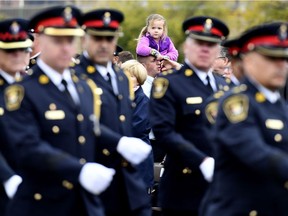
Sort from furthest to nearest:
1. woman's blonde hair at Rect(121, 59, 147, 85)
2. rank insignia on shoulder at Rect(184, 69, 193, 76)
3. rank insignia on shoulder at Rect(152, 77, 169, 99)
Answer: woman's blonde hair at Rect(121, 59, 147, 85) → rank insignia on shoulder at Rect(184, 69, 193, 76) → rank insignia on shoulder at Rect(152, 77, 169, 99)

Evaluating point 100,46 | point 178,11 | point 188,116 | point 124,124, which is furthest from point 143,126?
point 178,11

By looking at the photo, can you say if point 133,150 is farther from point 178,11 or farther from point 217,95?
point 178,11

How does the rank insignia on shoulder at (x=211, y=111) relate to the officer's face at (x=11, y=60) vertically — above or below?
below

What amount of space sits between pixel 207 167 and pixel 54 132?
5.54 ft

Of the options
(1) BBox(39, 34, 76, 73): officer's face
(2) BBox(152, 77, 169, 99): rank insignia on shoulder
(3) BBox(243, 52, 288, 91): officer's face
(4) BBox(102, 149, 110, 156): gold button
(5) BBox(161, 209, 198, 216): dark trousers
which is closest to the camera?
(3) BBox(243, 52, 288, 91): officer's face

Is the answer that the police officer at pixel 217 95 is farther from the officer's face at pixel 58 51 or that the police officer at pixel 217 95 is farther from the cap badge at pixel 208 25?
the officer's face at pixel 58 51

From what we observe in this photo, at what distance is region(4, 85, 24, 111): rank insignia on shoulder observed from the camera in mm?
7887

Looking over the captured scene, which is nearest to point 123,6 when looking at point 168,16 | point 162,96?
point 168,16

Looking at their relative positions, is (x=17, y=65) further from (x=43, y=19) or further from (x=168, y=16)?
(x=168, y=16)

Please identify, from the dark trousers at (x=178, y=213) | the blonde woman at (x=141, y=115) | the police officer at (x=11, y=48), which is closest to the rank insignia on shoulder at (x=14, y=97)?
the police officer at (x=11, y=48)

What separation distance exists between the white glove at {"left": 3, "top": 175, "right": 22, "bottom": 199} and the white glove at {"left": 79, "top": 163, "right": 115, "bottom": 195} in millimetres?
726

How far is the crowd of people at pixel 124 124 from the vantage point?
25.1 ft

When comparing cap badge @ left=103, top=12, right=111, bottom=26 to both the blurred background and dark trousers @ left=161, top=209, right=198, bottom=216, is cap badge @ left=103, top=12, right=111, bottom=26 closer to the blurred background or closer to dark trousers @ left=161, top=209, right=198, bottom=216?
dark trousers @ left=161, top=209, right=198, bottom=216

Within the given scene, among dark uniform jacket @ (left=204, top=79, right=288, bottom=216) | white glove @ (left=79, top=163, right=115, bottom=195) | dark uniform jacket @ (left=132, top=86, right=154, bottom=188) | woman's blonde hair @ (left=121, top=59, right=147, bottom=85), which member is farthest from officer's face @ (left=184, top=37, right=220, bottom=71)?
woman's blonde hair @ (left=121, top=59, right=147, bottom=85)
